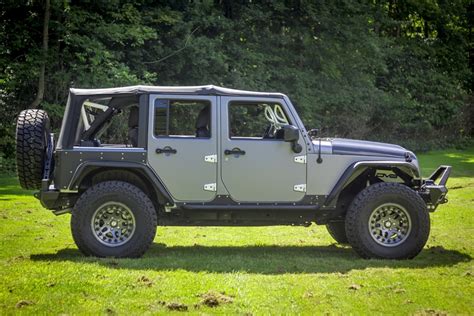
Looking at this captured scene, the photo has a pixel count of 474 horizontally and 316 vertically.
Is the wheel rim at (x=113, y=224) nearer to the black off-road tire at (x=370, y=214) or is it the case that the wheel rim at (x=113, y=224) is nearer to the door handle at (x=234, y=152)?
the door handle at (x=234, y=152)

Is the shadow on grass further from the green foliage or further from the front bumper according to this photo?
the green foliage

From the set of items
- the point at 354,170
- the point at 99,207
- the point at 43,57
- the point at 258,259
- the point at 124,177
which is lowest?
the point at 258,259

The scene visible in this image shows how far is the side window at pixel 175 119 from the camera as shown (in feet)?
31.9

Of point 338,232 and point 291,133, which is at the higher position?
point 291,133

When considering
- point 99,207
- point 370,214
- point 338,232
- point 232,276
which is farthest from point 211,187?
point 338,232

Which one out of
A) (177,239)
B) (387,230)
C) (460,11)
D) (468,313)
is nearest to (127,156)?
(177,239)

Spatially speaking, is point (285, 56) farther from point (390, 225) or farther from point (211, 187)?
point (211, 187)

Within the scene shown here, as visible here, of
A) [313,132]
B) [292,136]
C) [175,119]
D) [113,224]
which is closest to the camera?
[113,224]

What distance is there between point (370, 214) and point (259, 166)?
1514 millimetres

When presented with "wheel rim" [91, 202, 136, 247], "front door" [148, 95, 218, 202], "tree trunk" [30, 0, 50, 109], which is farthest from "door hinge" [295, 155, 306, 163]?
"tree trunk" [30, 0, 50, 109]

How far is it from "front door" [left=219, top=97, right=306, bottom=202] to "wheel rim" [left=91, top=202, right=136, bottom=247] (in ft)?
4.22

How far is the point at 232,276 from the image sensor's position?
27.6ft

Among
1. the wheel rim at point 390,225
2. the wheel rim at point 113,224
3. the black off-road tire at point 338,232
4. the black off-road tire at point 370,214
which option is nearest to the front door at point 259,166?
the black off-road tire at point 370,214

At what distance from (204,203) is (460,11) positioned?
3588cm
